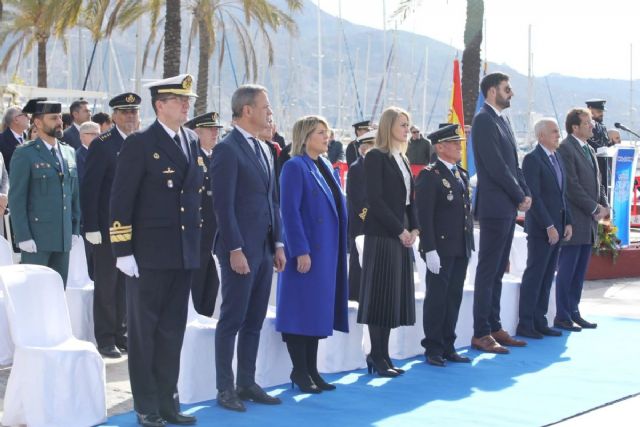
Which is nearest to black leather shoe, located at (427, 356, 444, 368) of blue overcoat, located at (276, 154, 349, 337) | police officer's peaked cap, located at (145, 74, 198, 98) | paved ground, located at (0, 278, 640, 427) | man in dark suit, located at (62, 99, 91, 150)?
blue overcoat, located at (276, 154, 349, 337)

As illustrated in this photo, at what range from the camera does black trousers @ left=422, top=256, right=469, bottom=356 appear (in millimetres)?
8383

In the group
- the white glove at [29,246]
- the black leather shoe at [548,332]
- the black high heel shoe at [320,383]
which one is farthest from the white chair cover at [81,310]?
the black leather shoe at [548,332]

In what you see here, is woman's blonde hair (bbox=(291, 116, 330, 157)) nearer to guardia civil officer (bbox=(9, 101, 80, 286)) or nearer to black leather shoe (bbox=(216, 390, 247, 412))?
black leather shoe (bbox=(216, 390, 247, 412))

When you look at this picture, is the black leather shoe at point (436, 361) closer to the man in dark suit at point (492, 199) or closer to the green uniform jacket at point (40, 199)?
the man in dark suit at point (492, 199)

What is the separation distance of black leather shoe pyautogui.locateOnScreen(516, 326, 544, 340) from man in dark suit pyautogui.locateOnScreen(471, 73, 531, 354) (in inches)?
25.0

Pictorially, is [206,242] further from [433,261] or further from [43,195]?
[433,261]

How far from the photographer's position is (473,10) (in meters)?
19.9

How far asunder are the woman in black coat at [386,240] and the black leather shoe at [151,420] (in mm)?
2084

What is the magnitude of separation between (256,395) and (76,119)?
6031 millimetres

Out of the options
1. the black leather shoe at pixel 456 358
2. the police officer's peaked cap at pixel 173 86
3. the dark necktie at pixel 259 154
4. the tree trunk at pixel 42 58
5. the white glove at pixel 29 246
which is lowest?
the black leather shoe at pixel 456 358

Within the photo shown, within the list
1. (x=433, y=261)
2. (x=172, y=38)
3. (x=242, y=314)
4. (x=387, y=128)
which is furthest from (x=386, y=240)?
(x=172, y=38)

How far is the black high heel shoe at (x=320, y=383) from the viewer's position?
7375 millimetres

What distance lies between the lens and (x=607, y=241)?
45.0ft

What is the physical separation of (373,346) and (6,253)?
282cm
